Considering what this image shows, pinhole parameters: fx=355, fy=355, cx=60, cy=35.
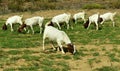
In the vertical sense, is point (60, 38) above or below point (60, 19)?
above

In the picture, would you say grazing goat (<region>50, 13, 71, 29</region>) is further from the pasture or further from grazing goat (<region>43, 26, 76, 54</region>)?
grazing goat (<region>43, 26, 76, 54</region>)

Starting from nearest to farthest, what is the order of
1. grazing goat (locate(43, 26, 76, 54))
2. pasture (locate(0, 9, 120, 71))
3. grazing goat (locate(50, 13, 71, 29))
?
pasture (locate(0, 9, 120, 71)) → grazing goat (locate(43, 26, 76, 54)) → grazing goat (locate(50, 13, 71, 29))

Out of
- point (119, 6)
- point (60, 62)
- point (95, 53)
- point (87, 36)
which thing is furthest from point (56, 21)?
point (119, 6)

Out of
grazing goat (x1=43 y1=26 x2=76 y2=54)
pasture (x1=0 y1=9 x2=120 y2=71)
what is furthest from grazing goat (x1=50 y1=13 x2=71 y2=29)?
grazing goat (x1=43 y1=26 x2=76 y2=54)

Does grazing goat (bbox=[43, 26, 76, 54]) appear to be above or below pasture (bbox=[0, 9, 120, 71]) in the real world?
above

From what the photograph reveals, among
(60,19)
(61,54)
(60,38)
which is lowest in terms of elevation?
(61,54)

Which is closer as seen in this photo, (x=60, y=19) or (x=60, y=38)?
(x=60, y=38)

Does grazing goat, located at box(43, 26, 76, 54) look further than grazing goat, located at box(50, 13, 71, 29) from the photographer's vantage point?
No

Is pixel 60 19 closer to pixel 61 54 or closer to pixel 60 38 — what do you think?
pixel 60 38

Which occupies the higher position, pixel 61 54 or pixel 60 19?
pixel 60 19

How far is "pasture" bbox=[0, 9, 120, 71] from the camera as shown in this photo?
16.0 m

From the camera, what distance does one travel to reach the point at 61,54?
1833cm

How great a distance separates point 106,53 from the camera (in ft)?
61.2

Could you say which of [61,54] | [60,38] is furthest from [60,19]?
[61,54]
